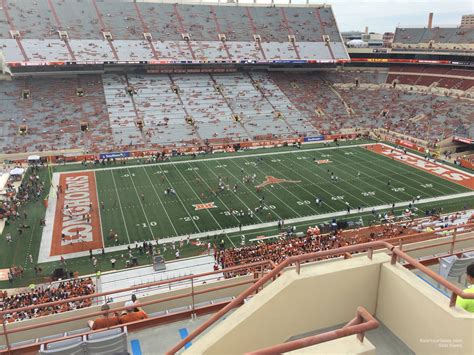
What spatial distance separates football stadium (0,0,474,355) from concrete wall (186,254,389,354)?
0.02 m

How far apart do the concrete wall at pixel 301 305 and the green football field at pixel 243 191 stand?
20.4 metres

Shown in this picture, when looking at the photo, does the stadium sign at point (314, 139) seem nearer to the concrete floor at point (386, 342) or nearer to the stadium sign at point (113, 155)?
the stadium sign at point (113, 155)

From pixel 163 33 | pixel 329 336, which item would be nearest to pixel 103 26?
pixel 163 33

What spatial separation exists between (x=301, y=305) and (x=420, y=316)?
131 centimetres

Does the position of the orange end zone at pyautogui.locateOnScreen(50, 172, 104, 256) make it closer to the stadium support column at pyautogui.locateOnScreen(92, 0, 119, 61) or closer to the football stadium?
the football stadium

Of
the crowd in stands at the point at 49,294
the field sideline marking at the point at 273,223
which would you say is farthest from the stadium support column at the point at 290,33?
the crowd in stands at the point at 49,294

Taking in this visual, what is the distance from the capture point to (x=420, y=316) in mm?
4457

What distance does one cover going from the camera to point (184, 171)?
36.5 meters

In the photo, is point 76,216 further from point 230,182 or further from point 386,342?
point 386,342

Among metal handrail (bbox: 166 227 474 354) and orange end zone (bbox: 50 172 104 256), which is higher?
metal handrail (bbox: 166 227 474 354)

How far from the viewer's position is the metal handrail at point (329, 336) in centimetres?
293

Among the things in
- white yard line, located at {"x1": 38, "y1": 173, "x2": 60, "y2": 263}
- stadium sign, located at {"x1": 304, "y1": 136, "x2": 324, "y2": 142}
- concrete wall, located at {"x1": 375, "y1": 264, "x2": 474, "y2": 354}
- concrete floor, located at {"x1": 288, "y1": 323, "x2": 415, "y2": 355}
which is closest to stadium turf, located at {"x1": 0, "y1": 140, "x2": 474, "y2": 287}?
white yard line, located at {"x1": 38, "y1": 173, "x2": 60, "y2": 263}

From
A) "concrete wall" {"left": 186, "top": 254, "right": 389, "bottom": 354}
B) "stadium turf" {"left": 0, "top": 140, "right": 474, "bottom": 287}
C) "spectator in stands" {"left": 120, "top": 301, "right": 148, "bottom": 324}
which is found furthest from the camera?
"stadium turf" {"left": 0, "top": 140, "right": 474, "bottom": 287}

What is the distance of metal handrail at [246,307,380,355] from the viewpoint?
2926 mm
